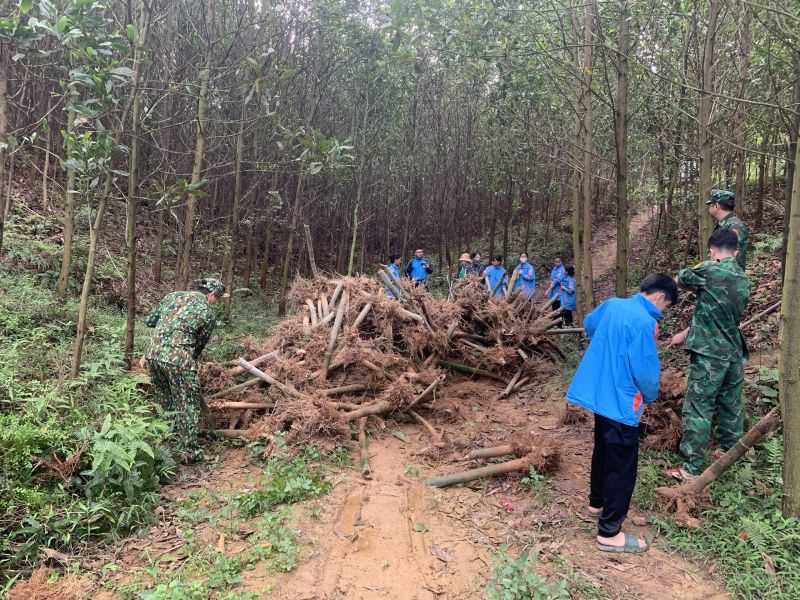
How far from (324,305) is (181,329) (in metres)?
2.49

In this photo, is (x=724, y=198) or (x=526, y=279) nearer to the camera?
(x=724, y=198)

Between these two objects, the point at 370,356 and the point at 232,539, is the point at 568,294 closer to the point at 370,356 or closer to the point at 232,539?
the point at 370,356

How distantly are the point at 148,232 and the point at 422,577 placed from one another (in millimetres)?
14075

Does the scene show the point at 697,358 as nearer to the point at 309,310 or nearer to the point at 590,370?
the point at 590,370

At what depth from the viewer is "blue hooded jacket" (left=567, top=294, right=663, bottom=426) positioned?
11.0 feet

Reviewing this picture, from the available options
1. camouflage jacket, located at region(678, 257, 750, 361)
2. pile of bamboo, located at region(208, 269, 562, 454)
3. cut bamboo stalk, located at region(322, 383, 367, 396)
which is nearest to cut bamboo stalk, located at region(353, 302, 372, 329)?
pile of bamboo, located at region(208, 269, 562, 454)

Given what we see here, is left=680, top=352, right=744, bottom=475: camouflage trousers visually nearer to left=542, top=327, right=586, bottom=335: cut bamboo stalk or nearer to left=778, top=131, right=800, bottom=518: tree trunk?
left=778, top=131, right=800, bottom=518: tree trunk

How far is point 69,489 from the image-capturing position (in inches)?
148

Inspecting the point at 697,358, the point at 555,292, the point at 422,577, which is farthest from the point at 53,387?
the point at 555,292

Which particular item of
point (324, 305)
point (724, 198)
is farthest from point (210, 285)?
point (724, 198)

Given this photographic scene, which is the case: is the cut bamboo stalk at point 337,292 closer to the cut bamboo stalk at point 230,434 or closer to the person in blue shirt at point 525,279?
the cut bamboo stalk at point 230,434

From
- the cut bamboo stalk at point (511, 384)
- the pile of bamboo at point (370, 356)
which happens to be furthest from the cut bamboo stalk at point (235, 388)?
the cut bamboo stalk at point (511, 384)

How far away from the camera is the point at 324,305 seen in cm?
707

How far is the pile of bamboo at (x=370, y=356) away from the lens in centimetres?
546
